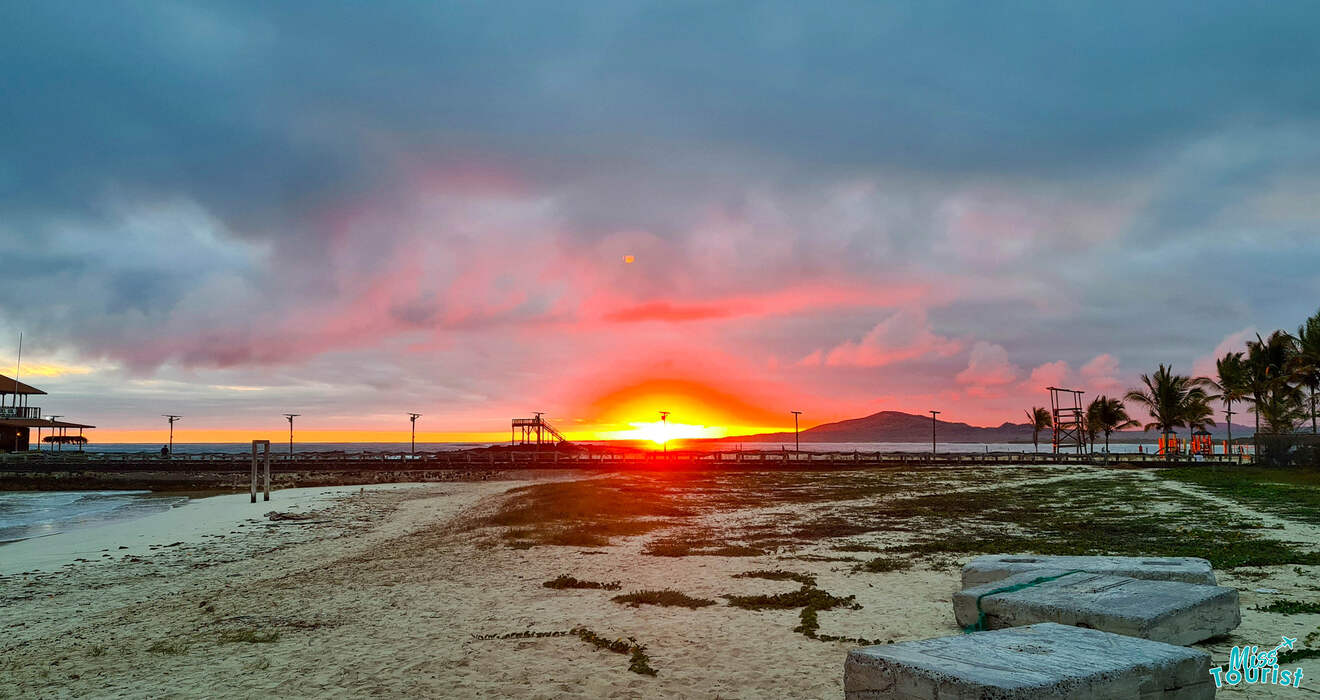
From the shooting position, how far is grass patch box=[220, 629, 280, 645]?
8531 mm

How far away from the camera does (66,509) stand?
106 ft

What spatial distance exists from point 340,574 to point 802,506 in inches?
618

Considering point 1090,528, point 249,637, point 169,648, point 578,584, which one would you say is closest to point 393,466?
point 578,584

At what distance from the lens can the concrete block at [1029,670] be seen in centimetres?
430

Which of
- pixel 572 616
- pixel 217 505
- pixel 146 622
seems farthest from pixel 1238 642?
pixel 217 505

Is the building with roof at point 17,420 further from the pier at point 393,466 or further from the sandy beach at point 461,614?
the sandy beach at point 461,614

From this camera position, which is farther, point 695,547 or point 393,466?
point 393,466

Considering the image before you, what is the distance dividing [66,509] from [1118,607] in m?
40.0

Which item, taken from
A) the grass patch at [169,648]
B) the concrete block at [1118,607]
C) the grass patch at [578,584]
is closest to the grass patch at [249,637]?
the grass patch at [169,648]

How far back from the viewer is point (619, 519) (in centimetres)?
2136

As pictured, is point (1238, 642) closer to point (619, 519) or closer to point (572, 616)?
point (572, 616)

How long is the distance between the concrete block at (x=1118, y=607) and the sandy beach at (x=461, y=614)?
0.48m

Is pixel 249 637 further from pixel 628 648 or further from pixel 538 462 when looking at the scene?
pixel 538 462

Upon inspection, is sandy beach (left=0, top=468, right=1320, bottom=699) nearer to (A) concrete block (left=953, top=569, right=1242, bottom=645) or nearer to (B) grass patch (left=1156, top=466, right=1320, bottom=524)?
(A) concrete block (left=953, top=569, right=1242, bottom=645)
